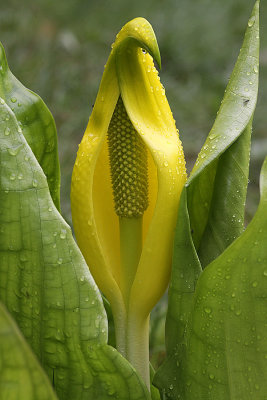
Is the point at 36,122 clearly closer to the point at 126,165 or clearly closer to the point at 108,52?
the point at 126,165

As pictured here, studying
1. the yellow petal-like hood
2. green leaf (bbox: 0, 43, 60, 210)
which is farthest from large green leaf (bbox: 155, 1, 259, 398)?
green leaf (bbox: 0, 43, 60, 210)

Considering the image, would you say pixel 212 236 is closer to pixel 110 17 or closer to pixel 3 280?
pixel 3 280

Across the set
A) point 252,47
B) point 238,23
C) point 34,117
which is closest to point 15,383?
point 34,117

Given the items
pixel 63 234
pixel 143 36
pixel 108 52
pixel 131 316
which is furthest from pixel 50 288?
pixel 108 52

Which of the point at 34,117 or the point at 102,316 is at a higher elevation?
the point at 34,117

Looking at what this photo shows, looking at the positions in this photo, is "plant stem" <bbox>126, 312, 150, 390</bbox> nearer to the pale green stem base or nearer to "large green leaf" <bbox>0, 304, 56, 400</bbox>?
the pale green stem base

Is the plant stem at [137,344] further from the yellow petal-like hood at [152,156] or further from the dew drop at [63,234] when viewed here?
the dew drop at [63,234]

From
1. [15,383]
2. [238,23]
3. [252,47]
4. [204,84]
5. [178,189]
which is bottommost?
[15,383]
